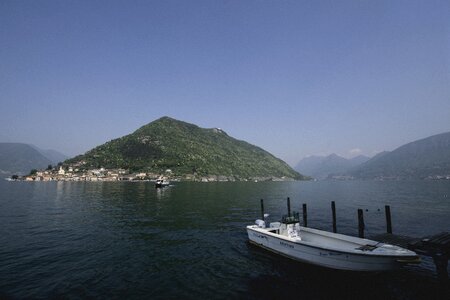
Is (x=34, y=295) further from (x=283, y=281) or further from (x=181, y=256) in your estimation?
(x=283, y=281)

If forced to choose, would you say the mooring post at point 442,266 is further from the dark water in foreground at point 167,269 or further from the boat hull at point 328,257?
the boat hull at point 328,257

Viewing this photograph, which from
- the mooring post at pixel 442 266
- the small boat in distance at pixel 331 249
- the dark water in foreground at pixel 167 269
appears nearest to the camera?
the dark water in foreground at pixel 167 269

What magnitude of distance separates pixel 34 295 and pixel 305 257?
19.3 metres

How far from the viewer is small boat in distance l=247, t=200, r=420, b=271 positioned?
58.4ft

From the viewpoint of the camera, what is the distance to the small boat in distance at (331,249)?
58.4 ft

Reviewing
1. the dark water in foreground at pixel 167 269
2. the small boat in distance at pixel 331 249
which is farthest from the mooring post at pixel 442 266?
the small boat in distance at pixel 331 249

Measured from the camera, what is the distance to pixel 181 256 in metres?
23.8

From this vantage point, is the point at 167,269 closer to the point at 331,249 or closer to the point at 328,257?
the point at 328,257

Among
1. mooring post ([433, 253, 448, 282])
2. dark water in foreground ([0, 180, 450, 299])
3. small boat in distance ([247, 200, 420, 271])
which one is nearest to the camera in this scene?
dark water in foreground ([0, 180, 450, 299])

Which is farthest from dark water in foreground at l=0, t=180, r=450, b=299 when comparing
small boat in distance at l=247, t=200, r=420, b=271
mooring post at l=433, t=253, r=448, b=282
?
small boat in distance at l=247, t=200, r=420, b=271

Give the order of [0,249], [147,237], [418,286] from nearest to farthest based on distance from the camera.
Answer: [418,286] < [0,249] < [147,237]

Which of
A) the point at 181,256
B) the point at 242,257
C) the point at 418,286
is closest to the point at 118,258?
the point at 181,256

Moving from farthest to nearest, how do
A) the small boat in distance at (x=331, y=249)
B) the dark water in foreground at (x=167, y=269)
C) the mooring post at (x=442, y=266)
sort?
the small boat in distance at (x=331, y=249) < the mooring post at (x=442, y=266) < the dark water in foreground at (x=167, y=269)

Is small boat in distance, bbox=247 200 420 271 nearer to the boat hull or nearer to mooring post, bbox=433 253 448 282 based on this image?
the boat hull
